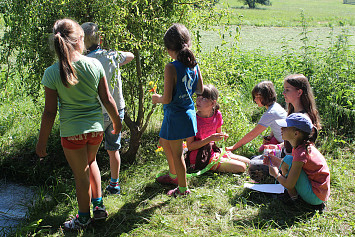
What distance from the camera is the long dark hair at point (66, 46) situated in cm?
244

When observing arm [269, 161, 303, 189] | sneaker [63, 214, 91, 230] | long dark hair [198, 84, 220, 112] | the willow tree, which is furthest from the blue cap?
sneaker [63, 214, 91, 230]

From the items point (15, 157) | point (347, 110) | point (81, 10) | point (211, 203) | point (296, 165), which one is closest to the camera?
point (296, 165)

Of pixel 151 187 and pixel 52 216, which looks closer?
pixel 52 216

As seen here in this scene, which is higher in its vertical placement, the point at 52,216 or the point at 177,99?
the point at 177,99

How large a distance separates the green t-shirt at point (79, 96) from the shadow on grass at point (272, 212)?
4.93 ft

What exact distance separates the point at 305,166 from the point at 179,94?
4.13ft

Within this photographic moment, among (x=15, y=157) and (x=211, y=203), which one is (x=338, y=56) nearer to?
(x=211, y=203)

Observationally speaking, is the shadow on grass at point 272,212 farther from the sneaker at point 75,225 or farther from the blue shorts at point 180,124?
the sneaker at point 75,225

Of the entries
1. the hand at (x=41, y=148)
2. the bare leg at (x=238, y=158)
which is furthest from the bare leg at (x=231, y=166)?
the hand at (x=41, y=148)

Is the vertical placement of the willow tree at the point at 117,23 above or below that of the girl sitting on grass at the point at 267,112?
above

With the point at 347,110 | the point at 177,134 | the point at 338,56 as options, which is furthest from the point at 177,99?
the point at 338,56

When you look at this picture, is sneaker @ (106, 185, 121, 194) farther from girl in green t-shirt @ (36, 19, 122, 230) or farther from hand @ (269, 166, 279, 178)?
hand @ (269, 166, 279, 178)

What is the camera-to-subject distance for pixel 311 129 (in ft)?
9.69

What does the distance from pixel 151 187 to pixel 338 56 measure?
12.0 feet
